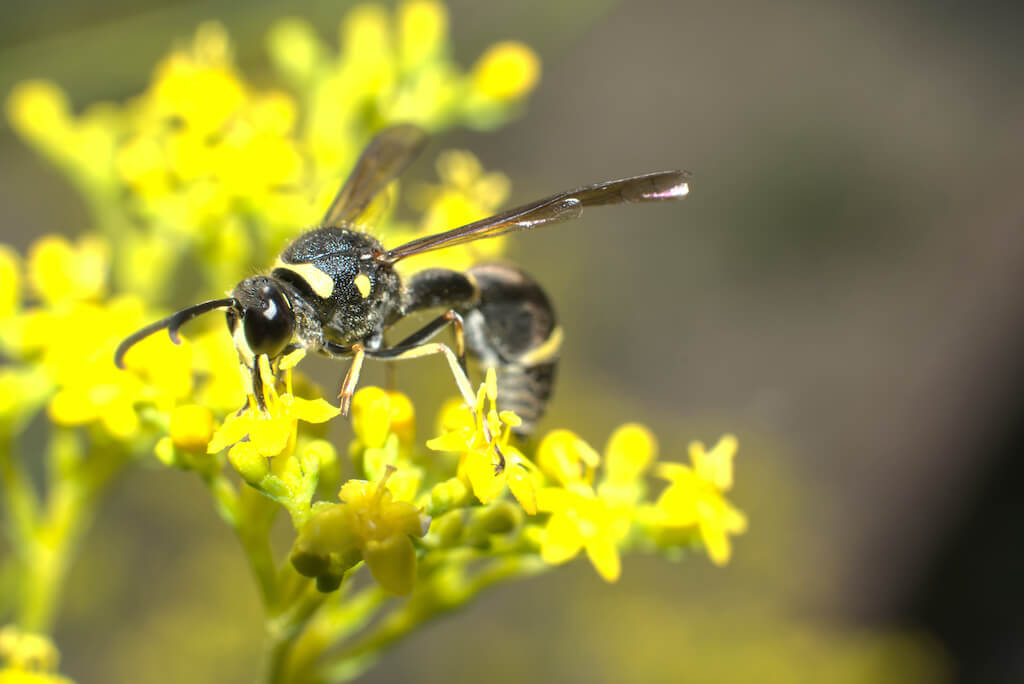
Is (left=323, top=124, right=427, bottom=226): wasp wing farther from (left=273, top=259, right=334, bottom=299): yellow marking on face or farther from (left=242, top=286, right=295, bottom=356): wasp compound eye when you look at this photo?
(left=242, top=286, right=295, bottom=356): wasp compound eye

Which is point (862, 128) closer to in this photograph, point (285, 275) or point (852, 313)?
point (852, 313)

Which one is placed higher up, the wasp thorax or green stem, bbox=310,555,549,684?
the wasp thorax

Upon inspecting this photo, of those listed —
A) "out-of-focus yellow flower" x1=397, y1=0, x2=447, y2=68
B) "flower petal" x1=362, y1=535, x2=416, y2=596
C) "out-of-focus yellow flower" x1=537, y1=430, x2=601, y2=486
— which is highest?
"out-of-focus yellow flower" x1=397, y1=0, x2=447, y2=68

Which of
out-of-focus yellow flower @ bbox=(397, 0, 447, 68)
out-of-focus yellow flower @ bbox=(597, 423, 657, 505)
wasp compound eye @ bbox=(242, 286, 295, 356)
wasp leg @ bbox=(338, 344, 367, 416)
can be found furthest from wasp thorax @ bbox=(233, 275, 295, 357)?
out-of-focus yellow flower @ bbox=(397, 0, 447, 68)

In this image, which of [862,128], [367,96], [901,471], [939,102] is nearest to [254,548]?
[367,96]

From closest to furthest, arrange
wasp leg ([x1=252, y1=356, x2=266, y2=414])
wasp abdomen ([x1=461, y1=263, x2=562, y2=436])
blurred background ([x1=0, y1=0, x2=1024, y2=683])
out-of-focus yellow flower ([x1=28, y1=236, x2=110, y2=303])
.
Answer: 1. wasp leg ([x1=252, y1=356, x2=266, y2=414])
2. wasp abdomen ([x1=461, y1=263, x2=562, y2=436])
3. out-of-focus yellow flower ([x1=28, y1=236, x2=110, y2=303])
4. blurred background ([x1=0, y1=0, x2=1024, y2=683])

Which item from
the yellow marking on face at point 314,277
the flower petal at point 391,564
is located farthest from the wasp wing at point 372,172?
Answer: the flower petal at point 391,564

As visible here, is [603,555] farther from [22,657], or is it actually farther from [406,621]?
[22,657]
